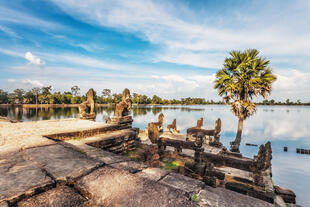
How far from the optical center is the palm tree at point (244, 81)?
38.4ft

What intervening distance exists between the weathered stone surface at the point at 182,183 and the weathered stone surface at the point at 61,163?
3.52 feet

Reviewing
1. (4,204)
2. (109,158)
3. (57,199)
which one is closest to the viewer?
(4,204)

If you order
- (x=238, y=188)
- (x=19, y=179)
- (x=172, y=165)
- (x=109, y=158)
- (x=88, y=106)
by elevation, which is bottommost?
(x=238, y=188)

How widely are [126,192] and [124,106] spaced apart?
6.82 meters

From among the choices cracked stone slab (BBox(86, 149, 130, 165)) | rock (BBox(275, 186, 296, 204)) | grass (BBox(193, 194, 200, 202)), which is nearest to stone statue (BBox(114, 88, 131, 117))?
cracked stone slab (BBox(86, 149, 130, 165))

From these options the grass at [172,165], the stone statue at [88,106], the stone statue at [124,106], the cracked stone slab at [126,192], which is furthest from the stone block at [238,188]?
the stone statue at [88,106]

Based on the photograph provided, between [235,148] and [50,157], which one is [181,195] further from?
[235,148]

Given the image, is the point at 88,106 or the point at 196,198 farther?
the point at 88,106

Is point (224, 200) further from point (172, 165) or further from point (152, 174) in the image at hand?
point (172, 165)

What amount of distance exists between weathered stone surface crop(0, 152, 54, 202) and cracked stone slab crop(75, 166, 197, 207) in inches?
16.4

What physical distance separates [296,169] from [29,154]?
2030 centimetres

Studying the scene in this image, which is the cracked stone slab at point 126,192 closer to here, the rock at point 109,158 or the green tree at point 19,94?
the rock at point 109,158

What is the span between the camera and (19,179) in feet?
5.57

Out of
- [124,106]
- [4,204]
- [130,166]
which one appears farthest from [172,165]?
[4,204]
